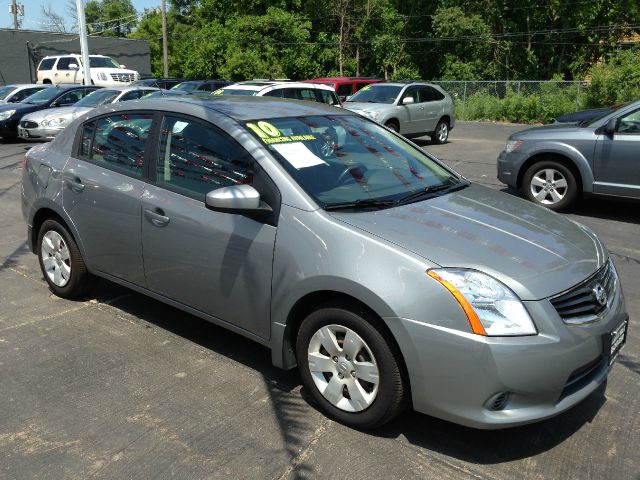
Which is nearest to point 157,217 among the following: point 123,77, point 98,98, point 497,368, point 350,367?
point 350,367

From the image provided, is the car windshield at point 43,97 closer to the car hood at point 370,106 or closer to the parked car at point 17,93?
the parked car at point 17,93

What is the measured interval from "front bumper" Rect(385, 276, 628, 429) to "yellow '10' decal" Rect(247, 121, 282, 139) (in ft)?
4.62

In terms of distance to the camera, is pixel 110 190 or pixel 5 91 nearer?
pixel 110 190

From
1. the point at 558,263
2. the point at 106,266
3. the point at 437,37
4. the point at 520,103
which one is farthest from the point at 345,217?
the point at 437,37

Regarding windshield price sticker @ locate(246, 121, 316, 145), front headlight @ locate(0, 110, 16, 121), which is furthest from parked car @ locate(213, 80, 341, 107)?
windshield price sticker @ locate(246, 121, 316, 145)

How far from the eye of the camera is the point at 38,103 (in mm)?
16969

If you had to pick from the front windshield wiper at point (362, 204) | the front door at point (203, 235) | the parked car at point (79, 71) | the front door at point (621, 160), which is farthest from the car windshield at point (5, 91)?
the front windshield wiper at point (362, 204)

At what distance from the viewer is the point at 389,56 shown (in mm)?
41500

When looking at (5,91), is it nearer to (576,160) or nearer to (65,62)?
(65,62)

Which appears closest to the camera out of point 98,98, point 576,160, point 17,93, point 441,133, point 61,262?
point 61,262

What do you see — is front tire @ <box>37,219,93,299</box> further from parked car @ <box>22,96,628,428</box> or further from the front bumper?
the front bumper

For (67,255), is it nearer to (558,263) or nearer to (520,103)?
(558,263)

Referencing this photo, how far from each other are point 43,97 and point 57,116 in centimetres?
273

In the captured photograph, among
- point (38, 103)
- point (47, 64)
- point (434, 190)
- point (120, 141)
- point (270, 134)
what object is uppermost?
point (270, 134)
